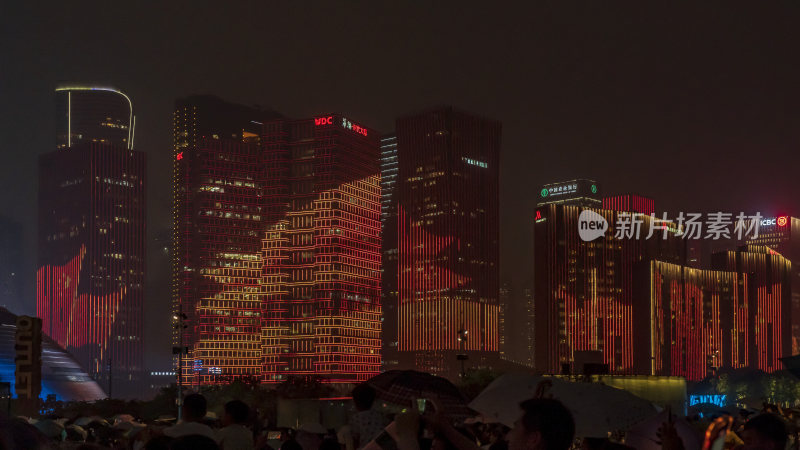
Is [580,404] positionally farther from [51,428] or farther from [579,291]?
[579,291]

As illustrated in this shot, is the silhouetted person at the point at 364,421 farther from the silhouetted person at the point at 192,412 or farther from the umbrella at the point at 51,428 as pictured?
the umbrella at the point at 51,428

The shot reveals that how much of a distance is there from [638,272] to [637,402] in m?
173

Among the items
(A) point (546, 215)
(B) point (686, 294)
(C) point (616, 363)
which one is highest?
(A) point (546, 215)

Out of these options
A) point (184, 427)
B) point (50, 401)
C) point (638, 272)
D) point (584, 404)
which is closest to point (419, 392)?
point (584, 404)

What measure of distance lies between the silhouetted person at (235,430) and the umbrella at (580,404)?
96.7 inches

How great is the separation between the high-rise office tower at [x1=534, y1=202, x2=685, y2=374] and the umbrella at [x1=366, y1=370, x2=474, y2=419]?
565 ft

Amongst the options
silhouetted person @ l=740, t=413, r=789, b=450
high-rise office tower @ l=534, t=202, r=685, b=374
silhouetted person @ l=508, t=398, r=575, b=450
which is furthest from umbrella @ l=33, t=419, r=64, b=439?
high-rise office tower @ l=534, t=202, r=685, b=374

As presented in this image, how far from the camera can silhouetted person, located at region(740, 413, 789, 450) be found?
727 cm

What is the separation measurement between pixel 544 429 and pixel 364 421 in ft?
18.4

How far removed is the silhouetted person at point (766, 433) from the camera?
23.9 ft

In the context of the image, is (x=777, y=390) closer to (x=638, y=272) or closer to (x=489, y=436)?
(x=638, y=272)

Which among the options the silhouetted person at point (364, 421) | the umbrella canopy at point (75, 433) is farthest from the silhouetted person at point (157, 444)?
the umbrella canopy at point (75, 433)

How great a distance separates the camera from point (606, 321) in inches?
7574

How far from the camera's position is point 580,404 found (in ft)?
38.6
